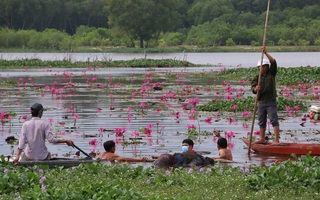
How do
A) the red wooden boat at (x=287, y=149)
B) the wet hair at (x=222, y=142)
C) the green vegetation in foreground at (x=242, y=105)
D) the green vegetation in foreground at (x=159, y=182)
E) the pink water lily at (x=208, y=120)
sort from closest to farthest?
1. the green vegetation in foreground at (x=159, y=182)
2. the wet hair at (x=222, y=142)
3. the red wooden boat at (x=287, y=149)
4. the pink water lily at (x=208, y=120)
5. the green vegetation in foreground at (x=242, y=105)

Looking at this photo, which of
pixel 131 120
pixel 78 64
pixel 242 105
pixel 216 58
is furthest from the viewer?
pixel 216 58

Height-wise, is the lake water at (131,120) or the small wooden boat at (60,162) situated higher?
the small wooden boat at (60,162)

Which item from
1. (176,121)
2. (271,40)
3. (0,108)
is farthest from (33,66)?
(271,40)

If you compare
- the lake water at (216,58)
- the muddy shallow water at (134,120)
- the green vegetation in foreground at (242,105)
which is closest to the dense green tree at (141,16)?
the lake water at (216,58)

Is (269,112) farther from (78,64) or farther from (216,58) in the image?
(216,58)

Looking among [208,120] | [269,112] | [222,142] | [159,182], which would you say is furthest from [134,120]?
[159,182]

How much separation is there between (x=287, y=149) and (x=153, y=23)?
97.1 m

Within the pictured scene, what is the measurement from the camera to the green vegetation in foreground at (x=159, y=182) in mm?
11102

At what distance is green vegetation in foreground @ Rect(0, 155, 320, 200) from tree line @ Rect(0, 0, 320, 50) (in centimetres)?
8502

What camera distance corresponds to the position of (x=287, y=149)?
17.0 metres

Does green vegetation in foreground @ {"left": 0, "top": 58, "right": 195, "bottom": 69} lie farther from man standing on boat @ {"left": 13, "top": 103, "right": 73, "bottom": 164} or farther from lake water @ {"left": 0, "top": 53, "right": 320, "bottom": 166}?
man standing on boat @ {"left": 13, "top": 103, "right": 73, "bottom": 164}

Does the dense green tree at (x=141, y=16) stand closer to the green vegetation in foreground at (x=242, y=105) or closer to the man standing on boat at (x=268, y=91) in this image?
the green vegetation in foreground at (x=242, y=105)

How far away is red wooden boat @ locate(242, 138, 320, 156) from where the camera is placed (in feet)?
54.1

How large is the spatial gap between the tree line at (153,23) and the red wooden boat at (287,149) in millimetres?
81408
